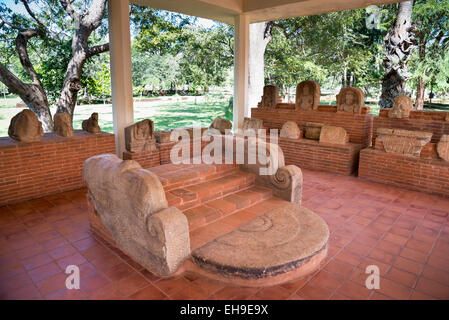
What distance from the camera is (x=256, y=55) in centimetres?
1274

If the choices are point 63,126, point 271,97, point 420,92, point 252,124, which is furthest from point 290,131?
point 420,92

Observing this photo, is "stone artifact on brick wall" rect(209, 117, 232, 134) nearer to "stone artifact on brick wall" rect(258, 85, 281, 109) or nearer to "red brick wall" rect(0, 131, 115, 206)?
"stone artifact on brick wall" rect(258, 85, 281, 109)

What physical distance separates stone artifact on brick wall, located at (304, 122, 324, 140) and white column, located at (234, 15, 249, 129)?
246 cm

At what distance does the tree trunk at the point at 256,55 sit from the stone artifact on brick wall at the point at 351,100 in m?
6.00

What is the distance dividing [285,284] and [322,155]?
4531 mm

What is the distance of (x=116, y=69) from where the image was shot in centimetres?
618

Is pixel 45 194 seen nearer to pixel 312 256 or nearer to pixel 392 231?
pixel 312 256

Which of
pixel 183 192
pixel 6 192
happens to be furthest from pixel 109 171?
pixel 6 192

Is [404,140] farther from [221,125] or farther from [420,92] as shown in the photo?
[420,92]

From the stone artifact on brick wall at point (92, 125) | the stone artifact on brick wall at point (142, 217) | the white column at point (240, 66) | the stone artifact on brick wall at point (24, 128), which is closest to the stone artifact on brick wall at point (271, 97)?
the white column at point (240, 66)

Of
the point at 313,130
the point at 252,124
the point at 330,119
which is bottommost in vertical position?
the point at 313,130

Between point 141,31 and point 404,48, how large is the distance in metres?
11.1

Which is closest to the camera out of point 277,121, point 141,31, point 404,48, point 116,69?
point 116,69

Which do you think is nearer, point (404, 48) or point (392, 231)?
point (392, 231)
